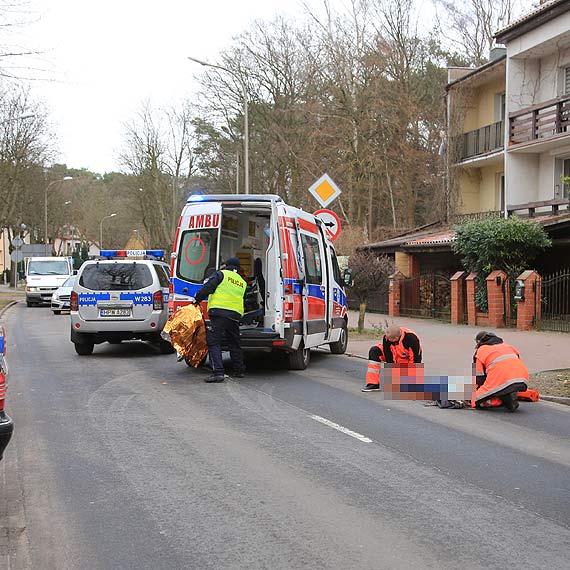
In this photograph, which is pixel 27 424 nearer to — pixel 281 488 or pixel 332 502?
pixel 281 488

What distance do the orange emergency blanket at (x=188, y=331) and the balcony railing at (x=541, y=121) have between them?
16092 mm

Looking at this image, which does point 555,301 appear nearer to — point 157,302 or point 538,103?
point 538,103

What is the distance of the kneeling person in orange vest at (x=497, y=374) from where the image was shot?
29.9 feet

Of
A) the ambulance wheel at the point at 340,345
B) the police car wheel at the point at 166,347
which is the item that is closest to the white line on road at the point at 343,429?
the ambulance wheel at the point at 340,345

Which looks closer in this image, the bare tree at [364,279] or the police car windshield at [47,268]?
the bare tree at [364,279]

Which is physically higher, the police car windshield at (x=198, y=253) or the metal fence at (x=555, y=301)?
the police car windshield at (x=198, y=253)

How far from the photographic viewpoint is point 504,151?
87.0 feet

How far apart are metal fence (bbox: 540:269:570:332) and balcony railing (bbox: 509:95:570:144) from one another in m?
6.19

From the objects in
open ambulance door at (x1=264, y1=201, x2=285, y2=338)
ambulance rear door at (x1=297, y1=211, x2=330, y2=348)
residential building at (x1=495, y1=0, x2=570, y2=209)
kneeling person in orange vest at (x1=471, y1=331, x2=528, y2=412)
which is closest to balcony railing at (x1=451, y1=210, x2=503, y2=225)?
residential building at (x1=495, y1=0, x2=570, y2=209)

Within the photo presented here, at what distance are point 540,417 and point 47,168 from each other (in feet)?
154

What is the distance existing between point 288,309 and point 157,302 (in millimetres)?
3618

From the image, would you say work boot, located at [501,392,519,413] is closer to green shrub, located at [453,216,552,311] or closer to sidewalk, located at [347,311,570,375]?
sidewalk, located at [347,311,570,375]

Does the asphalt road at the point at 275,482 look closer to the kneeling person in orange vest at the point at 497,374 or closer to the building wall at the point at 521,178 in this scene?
the kneeling person in orange vest at the point at 497,374

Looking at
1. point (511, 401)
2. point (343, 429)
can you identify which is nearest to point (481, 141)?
point (511, 401)
